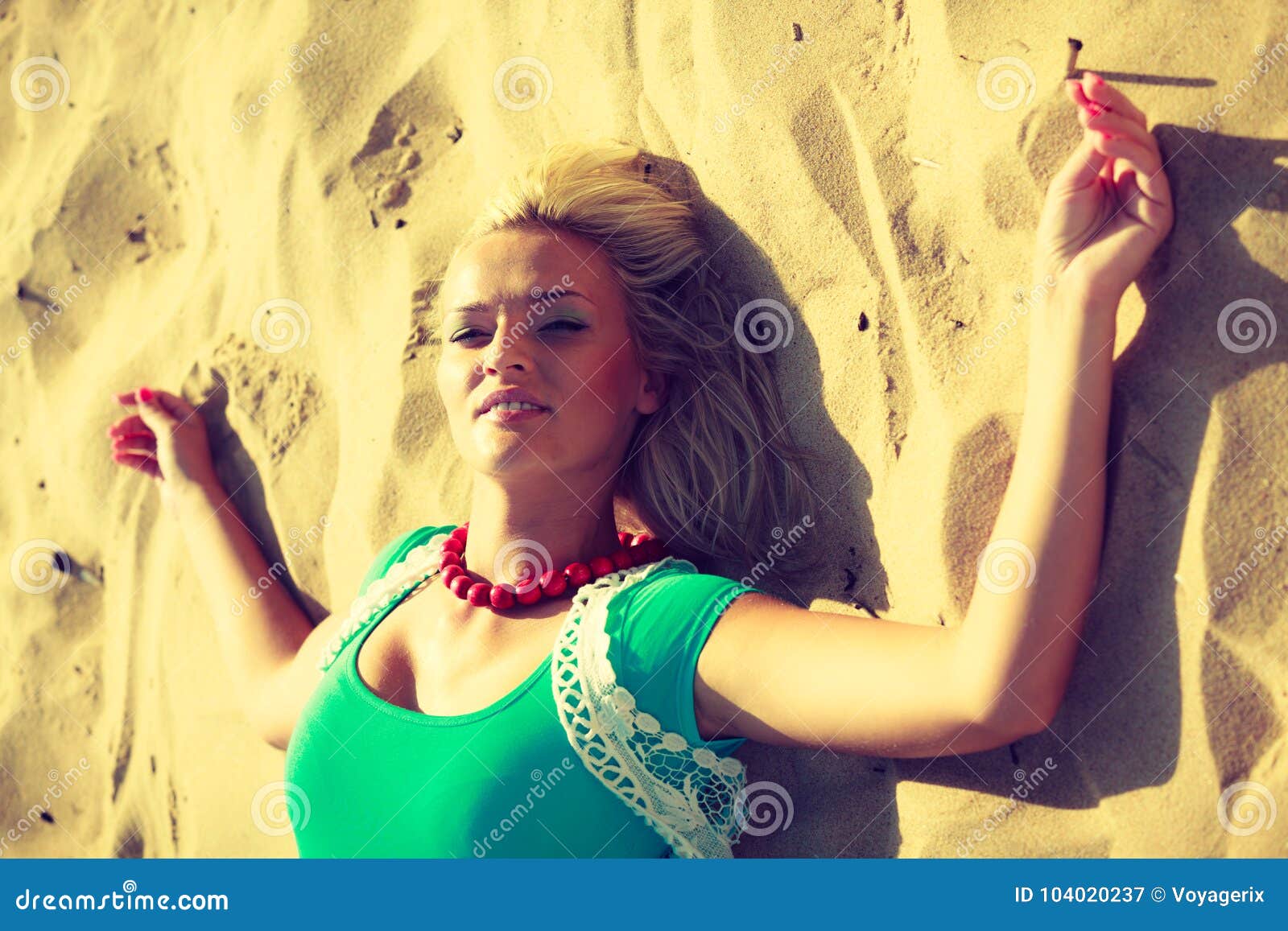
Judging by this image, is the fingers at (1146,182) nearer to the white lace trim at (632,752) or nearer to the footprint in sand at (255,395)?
the white lace trim at (632,752)

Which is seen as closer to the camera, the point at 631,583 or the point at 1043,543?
the point at 1043,543

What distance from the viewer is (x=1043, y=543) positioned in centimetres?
200

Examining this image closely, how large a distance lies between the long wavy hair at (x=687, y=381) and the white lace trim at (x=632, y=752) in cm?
37

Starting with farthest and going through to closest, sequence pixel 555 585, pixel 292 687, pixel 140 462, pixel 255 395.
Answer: pixel 140 462, pixel 255 395, pixel 292 687, pixel 555 585

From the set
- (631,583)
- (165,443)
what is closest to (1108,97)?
(631,583)

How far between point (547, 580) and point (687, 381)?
2.03 ft

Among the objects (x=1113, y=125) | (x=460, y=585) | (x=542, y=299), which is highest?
(x=1113, y=125)

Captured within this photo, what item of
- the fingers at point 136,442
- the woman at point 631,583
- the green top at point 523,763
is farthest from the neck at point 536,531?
the fingers at point 136,442

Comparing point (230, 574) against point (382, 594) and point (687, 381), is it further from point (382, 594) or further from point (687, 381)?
point (687, 381)

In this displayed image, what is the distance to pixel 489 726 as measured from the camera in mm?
2281

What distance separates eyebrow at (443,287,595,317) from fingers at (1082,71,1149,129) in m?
1.14

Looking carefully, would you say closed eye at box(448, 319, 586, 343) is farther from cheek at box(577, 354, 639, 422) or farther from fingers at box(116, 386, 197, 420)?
fingers at box(116, 386, 197, 420)

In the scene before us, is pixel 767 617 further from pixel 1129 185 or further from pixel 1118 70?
pixel 1118 70

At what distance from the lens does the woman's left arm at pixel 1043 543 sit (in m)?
1.97
